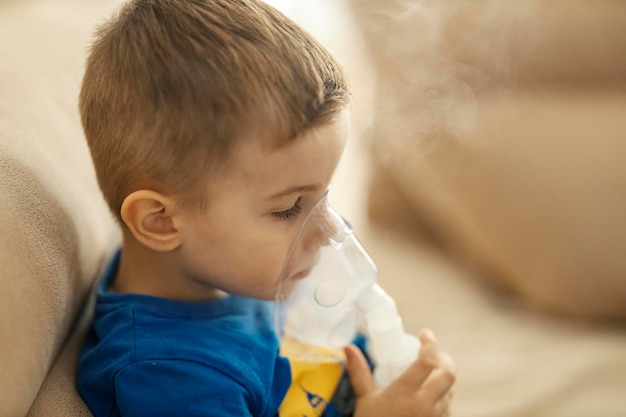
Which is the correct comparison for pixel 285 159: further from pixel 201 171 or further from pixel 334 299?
pixel 334 299

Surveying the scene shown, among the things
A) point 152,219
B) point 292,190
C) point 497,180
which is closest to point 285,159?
point 292,190

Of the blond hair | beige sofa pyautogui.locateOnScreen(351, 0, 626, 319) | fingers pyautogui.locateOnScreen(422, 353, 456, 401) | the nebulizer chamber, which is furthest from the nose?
beige sofa pyautogui.locateOnScreen(351, 0, 626, 319)

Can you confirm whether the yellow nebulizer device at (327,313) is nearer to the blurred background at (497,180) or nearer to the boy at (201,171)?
the boy at (201,171)

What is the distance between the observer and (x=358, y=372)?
3.19ft

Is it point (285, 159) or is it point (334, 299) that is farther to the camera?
point (334, 299)

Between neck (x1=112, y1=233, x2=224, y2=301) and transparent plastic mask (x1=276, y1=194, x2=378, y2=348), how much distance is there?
0.13 m

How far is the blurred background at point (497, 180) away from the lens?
4.00ft

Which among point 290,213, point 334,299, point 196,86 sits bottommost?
point 334,299

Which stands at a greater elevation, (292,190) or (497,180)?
(292,190)

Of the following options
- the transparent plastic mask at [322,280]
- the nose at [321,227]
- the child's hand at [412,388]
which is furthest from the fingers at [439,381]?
the nose at [321,227]

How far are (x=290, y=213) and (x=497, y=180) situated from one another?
2.24 ft

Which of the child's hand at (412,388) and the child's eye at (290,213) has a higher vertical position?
the child's eye at (290,213)

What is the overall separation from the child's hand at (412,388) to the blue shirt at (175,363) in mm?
130

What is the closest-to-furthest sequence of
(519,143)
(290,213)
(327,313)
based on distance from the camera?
1. (290,213)
2. (327,313)
3. (519,143)
